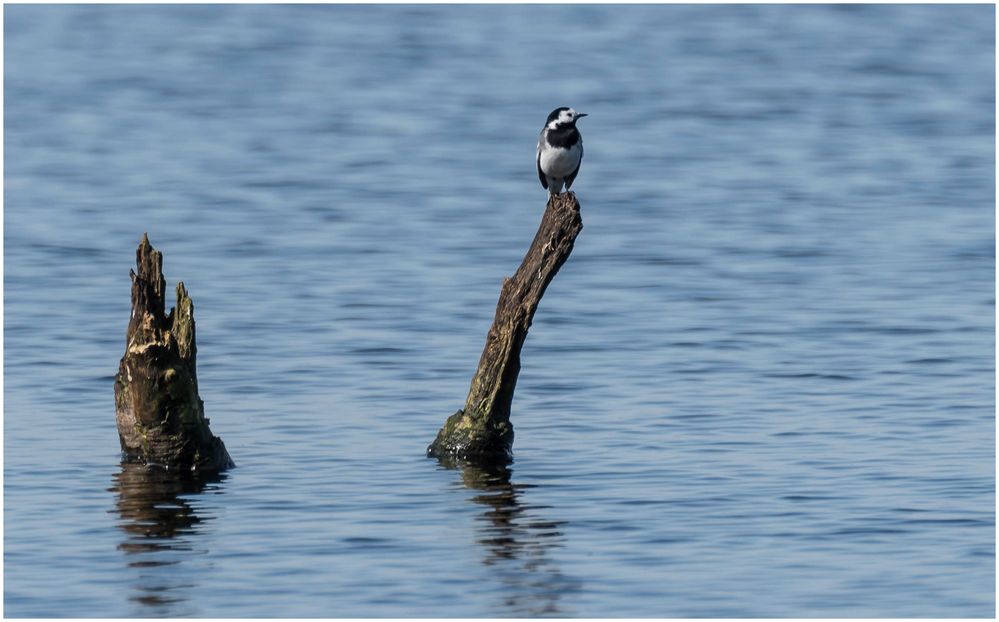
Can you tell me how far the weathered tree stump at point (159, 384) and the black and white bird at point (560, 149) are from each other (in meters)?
4.74

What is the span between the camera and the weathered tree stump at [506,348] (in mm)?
16569

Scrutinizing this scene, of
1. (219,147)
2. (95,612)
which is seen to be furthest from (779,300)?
(219,147)

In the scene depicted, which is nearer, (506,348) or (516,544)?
(516,544)

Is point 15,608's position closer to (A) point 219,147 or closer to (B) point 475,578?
(B) point 475,578

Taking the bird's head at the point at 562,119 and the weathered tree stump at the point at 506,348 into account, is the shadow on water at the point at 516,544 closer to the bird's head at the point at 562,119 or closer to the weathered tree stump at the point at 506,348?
the weathered tree stump at the point at 506,348

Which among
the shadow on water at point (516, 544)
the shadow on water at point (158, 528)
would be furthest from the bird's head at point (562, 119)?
the shadow on water at point (158, 528)

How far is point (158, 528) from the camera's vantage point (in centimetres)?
1597

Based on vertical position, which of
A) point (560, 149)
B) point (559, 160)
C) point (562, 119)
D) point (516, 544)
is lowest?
point (516, 544)

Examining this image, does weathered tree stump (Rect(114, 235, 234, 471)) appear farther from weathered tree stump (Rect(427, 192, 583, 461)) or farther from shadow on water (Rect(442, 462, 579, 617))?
shadow on water (Rect(442, 462, 579, 617))

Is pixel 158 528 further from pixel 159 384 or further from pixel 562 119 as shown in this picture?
pixel 562 119

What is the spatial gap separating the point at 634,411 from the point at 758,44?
151ft

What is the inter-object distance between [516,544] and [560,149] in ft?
18.8

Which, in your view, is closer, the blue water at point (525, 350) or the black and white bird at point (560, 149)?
the blue water at point (525, 350)

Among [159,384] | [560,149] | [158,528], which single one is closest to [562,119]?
[560,149]
